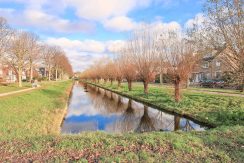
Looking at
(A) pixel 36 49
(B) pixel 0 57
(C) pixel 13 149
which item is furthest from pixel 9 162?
(A) pixel 36 49

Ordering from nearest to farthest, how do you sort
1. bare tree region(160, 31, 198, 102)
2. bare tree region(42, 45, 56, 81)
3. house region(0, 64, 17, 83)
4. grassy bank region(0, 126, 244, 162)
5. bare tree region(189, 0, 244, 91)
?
grassy bank region(0, 126, 244, 162)
bare tree region(189, 0, 244, 91)
bare tree region(160, 31, 198, 102)
house region(0, 64, 17, 83)
bare tree region(42, 45, 56, 81)

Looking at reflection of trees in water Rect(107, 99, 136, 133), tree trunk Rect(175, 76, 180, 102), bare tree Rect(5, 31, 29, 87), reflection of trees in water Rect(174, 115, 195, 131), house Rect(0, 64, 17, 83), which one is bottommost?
reflection of trees in water Rect(107, 99, 136, 133)

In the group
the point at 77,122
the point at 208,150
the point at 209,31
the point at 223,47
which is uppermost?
the point at 209,31

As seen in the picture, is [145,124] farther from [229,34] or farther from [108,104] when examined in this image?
[108,104]

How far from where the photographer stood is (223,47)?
524 inches

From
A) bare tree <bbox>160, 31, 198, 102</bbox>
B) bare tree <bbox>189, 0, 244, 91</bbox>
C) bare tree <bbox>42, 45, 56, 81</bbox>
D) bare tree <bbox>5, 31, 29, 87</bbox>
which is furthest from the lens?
bare tree <bbox>42, 45, 56, 81</bbox>

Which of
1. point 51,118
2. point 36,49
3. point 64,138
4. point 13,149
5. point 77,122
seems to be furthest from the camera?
point 36,49

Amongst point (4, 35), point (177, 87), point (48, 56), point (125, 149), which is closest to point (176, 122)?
point (177, 87)

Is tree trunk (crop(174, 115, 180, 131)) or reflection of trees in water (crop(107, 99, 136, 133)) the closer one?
reflection of trees in water (crop(107, 99, 136, 133))

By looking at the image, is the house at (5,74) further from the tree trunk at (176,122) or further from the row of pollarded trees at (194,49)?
the tree trunk at (176,122)

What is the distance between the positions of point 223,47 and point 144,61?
20.3 m

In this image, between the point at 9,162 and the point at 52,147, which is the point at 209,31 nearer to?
the point at 52,147

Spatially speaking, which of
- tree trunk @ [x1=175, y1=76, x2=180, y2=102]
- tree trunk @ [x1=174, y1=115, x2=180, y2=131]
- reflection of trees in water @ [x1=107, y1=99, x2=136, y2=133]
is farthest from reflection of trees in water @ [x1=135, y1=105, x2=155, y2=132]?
tree trunk @ [x1=175, y1=76, x2=180, y2=102]

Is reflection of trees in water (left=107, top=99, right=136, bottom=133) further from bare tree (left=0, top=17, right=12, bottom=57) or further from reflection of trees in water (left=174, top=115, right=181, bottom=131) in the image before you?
bare tree (left=0, top=17, right=12, bottom=57)
